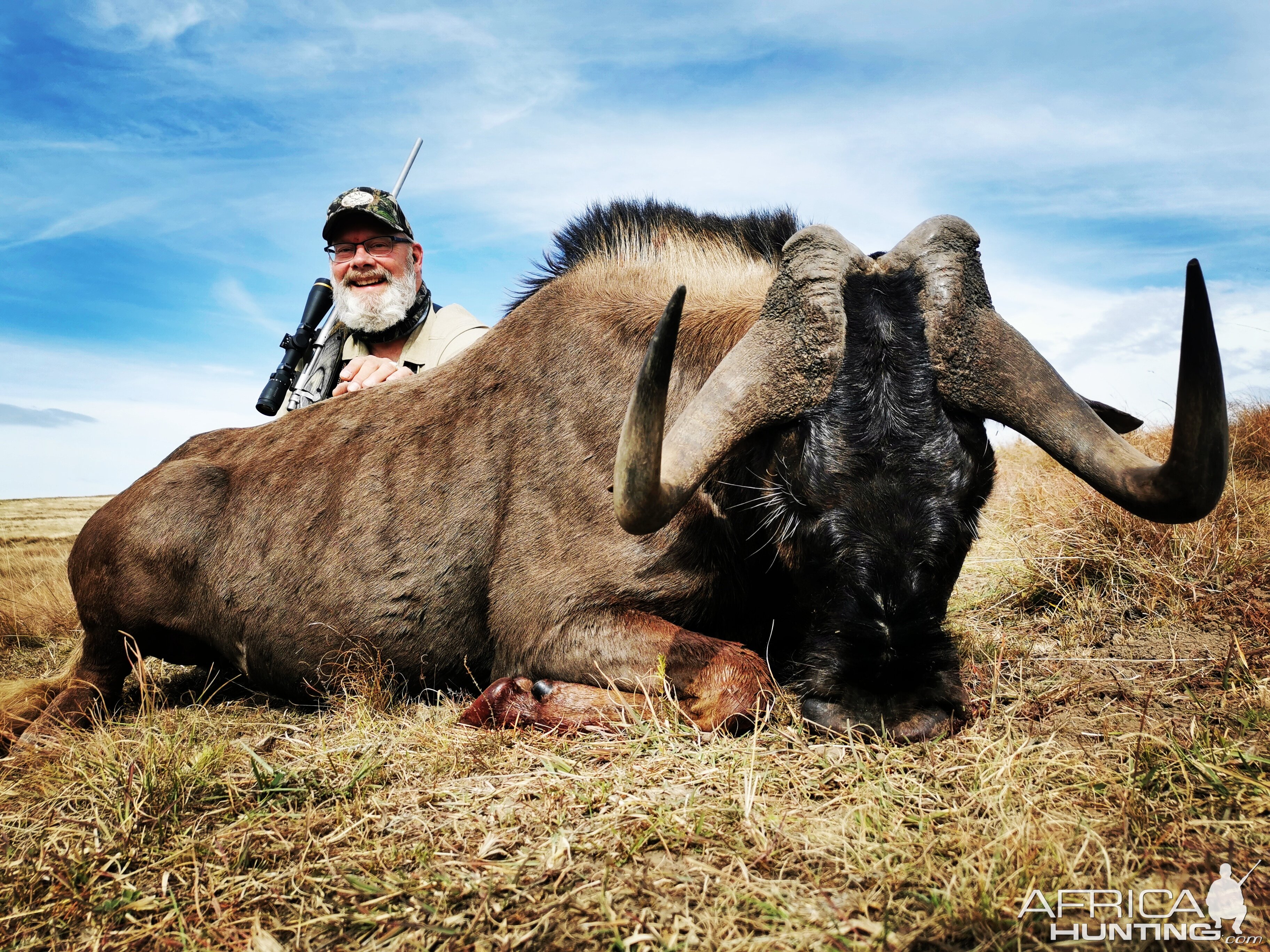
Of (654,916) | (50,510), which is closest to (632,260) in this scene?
(654,916)

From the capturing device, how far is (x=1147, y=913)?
1678mm

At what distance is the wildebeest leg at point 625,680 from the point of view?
2943 millimetres

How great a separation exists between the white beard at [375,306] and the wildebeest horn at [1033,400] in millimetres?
4890

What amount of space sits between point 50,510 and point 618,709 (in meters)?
14.0

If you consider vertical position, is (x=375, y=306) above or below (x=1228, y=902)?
above

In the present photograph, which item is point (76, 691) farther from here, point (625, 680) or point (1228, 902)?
point (1228, 902)

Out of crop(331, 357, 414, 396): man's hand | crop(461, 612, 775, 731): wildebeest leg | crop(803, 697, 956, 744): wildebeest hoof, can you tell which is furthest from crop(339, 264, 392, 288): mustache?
crop(803, 697, 956, 744): wildebeest hoof

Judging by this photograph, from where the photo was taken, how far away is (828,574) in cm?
272

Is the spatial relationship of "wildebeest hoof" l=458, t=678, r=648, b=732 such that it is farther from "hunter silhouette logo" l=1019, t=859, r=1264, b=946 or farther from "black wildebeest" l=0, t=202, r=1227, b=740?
"hunter silhouette logo" l=1019, t=859, r=1264, b=946

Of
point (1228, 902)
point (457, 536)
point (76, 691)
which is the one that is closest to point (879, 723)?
point (1228, 902)

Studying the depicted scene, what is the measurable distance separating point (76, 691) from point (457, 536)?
2492mm

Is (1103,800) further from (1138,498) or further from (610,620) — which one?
(610,620)

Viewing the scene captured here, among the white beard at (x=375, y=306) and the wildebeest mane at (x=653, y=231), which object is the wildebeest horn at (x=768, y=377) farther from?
the white beard at (x=375, y=306)

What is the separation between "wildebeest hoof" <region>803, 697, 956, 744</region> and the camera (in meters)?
2.60
